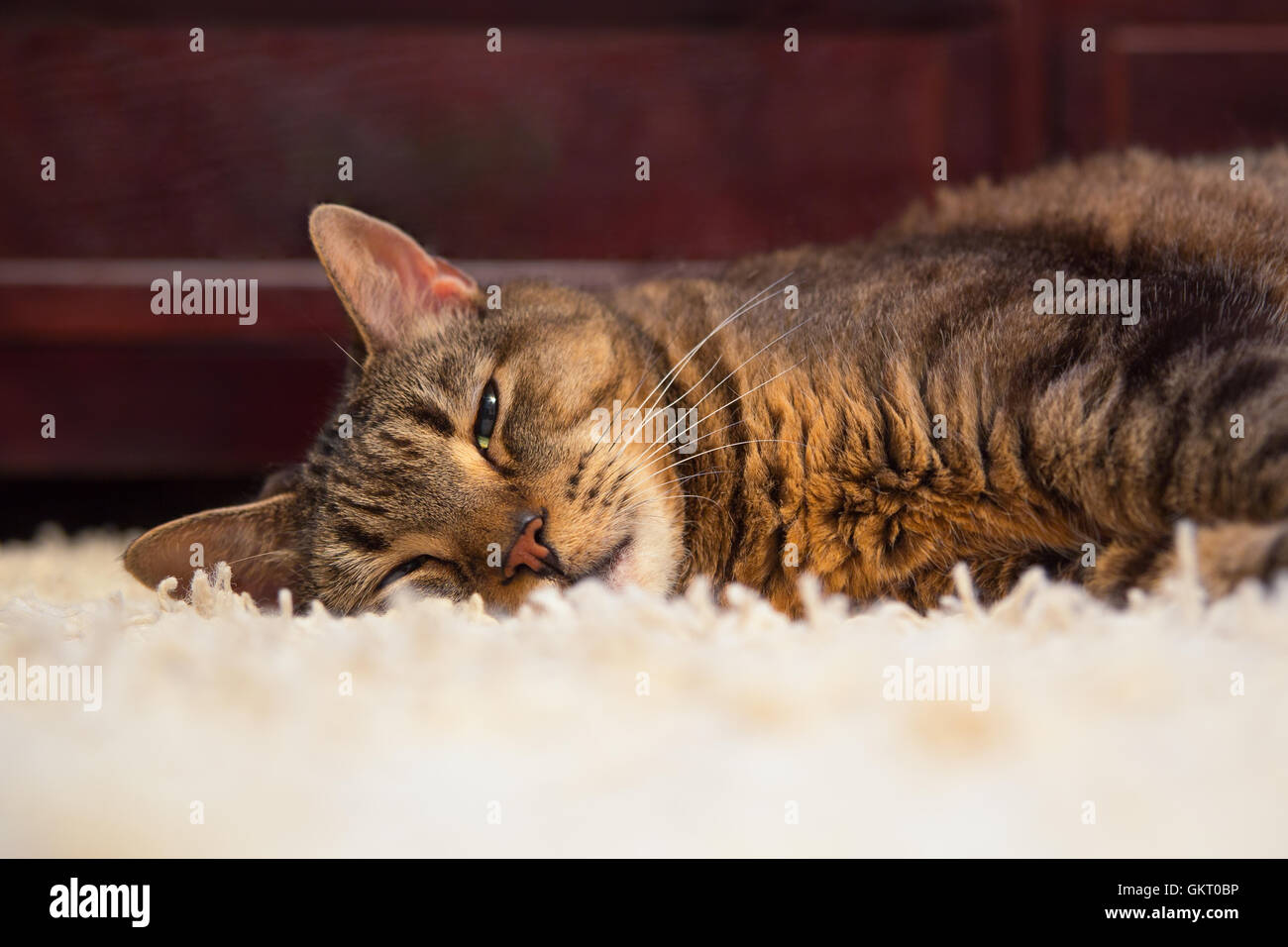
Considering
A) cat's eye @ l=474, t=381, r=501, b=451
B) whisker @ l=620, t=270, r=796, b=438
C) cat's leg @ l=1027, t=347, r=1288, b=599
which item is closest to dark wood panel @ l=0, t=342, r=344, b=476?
cat's eye @ l=474, t=381, r=501, b=451

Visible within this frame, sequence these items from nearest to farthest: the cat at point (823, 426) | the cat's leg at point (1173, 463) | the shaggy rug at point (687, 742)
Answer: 1. the shaggy rug at point (687, 742)
2. the cat's leg at point (1173, 463)
3. the cat at point (823, 426)

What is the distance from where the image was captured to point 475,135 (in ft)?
7.58

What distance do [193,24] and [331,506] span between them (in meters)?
1.52

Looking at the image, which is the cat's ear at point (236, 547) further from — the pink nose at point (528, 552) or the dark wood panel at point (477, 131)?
the dark wood panel at point (477, 131)

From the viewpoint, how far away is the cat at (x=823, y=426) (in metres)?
1.04

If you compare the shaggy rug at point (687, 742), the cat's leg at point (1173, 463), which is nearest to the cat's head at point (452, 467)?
the shaggy rug at point (687, 742)

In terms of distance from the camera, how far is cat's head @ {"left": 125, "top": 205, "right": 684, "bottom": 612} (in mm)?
1207

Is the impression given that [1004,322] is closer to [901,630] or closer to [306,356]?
[901,630]

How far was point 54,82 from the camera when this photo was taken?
2.22m

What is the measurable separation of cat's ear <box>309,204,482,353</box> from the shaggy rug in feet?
2.26

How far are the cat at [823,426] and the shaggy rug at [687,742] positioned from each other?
0.22 meters

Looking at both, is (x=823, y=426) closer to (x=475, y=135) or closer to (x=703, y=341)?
(x=703, y=341)

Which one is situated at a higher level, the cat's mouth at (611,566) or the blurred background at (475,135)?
the blurred background at (475,135)

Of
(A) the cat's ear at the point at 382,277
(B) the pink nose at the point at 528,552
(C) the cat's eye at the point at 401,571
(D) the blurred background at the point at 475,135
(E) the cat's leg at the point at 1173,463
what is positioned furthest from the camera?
(D) the blurred background at the point at 475,135
